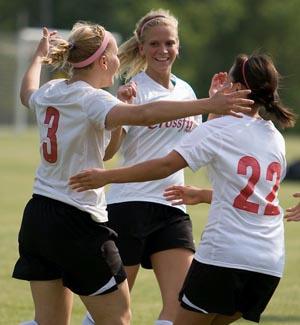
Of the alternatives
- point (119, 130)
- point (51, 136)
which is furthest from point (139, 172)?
point (119, 130)

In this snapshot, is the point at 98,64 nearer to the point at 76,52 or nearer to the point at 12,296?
the point at 76,52

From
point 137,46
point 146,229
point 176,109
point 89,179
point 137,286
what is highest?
point 176,109

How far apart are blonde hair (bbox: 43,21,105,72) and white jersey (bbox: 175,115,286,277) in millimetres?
717

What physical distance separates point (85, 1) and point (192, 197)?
60.3 meters

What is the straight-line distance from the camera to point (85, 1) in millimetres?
65688

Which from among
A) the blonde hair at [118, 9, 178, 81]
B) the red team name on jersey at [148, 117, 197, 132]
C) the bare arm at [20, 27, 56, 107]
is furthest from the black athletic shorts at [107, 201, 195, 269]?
the bare arm at [20, 27, 56, 107]

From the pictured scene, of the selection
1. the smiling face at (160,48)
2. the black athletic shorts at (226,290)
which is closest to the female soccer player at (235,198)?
the black athletic shorts at (226,290)

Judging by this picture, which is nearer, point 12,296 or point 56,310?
point 56,310

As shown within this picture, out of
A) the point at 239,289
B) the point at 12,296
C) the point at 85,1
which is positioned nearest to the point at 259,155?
the point at 239,289

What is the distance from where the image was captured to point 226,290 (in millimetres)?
5824

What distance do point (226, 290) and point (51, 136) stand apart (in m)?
1.15

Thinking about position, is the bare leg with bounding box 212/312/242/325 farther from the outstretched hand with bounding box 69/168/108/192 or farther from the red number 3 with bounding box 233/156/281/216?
the outstretched hand with bounding box 69/168/108/192

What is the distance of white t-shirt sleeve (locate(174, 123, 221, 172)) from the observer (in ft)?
18.9

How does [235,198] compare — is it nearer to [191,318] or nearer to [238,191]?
[238,191]
